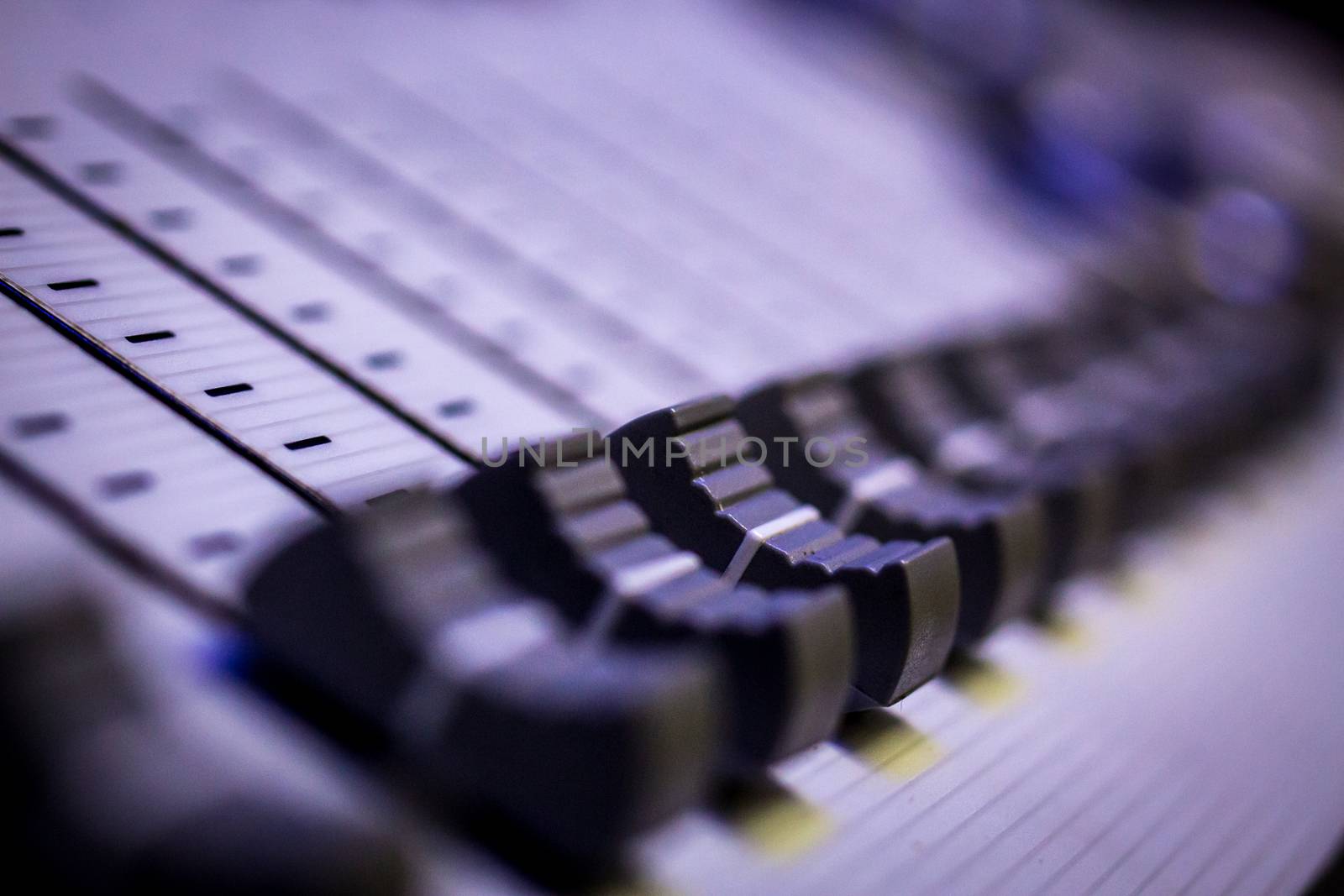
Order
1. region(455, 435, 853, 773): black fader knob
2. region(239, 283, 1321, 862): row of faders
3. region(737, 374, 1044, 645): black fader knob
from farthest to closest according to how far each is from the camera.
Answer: region(737, 374, 1044, 645): black fader knob → region(455, 435, 853, 773): black fader knob → region(239, 283, 1321, 862): row of faders

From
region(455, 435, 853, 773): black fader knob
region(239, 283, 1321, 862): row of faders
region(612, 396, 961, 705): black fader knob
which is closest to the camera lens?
region(239, 283, 1321, 862): row of faders

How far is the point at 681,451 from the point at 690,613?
18 centimetres

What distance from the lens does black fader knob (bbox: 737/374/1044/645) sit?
3.27 feet

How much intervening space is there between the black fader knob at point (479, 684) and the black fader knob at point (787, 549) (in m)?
0.20

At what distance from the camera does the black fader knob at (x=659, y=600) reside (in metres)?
0.68

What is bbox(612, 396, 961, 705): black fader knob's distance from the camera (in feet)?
2.71

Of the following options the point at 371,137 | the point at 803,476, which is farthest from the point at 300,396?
the point at 371,137

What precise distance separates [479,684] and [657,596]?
6.4 inches

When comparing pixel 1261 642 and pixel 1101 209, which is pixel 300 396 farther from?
pixel 1101 209

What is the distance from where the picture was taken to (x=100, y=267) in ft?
3.01

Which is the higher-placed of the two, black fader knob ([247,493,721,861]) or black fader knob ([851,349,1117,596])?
black fader knob ([247,493,721,861])

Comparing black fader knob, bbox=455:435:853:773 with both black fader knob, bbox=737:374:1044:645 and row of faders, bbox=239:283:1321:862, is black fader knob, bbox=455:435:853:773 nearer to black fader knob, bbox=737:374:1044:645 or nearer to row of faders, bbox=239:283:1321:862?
row of faders, bbox=239:283:1321:862

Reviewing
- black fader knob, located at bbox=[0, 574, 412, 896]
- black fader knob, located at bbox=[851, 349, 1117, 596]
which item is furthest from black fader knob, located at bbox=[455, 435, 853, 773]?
black fader knob, located at bbox=[851, 349, 1117, 596]

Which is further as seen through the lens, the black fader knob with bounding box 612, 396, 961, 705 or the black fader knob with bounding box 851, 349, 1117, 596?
the black fader knob with bounding box 851, 349, 1117, 596
